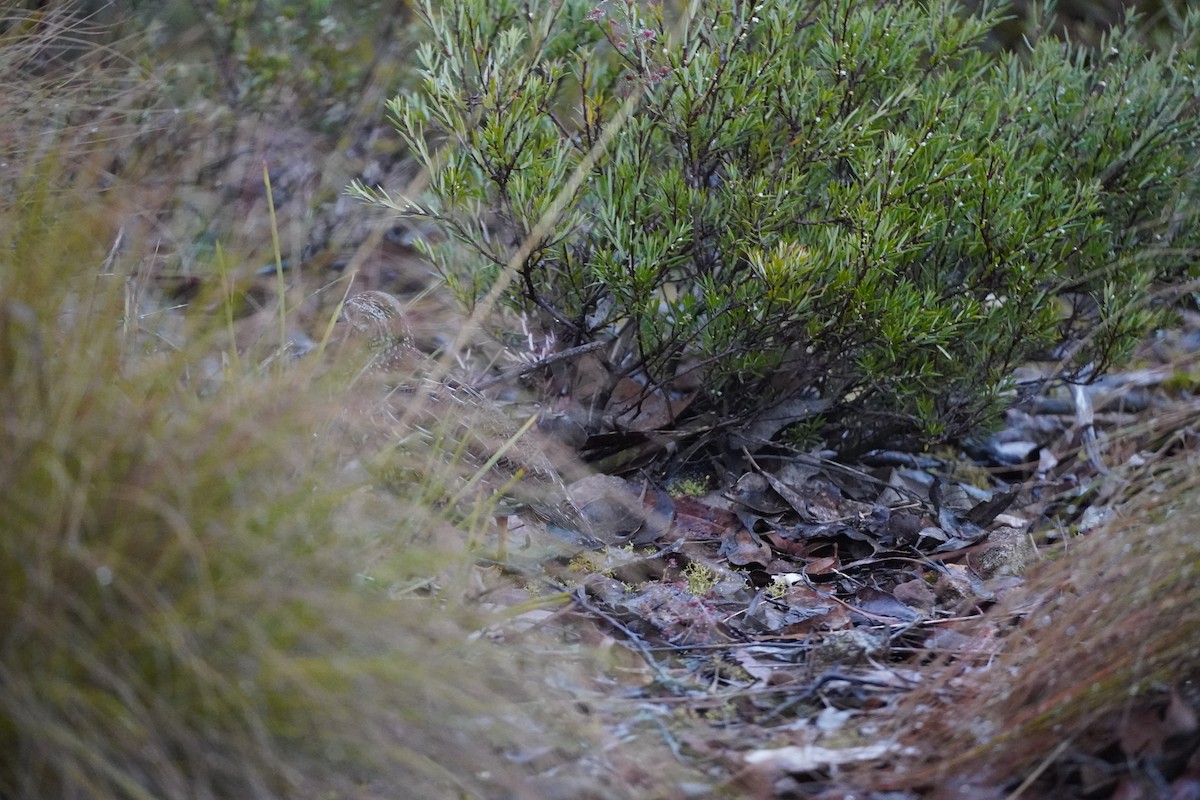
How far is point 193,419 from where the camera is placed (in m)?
1.64

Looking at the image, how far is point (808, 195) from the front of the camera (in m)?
2.85

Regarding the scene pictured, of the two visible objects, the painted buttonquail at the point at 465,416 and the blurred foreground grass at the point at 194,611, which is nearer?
the blurred foreground grass at the point at 194,611

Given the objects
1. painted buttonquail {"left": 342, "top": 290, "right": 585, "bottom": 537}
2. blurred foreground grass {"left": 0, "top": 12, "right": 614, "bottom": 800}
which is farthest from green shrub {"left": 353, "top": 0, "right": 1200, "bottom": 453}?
blurred foreground grass {"left": 0, "top": 12, "right": 614, "bottom": 800}

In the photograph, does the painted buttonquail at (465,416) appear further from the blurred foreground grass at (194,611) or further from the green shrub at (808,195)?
the blurred foreground grass at (194,611)

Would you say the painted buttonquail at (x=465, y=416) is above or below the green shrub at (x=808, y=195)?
below

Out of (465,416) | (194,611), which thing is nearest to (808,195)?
(465,416)

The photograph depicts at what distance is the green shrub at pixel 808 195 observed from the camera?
8.59 feet

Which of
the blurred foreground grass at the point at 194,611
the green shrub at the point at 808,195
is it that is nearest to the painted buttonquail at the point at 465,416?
the green shrub at the point at 808,195

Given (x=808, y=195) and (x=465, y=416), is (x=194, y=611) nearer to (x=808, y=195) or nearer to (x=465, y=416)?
(x=465, y=416)

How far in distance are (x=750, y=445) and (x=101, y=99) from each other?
2.16 m

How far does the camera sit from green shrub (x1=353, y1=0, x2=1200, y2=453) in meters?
2.62

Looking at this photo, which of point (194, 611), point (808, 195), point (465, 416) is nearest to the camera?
point (194, 611)

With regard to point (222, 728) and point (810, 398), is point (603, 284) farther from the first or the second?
point (222, 728)

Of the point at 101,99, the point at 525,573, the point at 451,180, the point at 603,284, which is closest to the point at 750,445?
the point at 603,284
